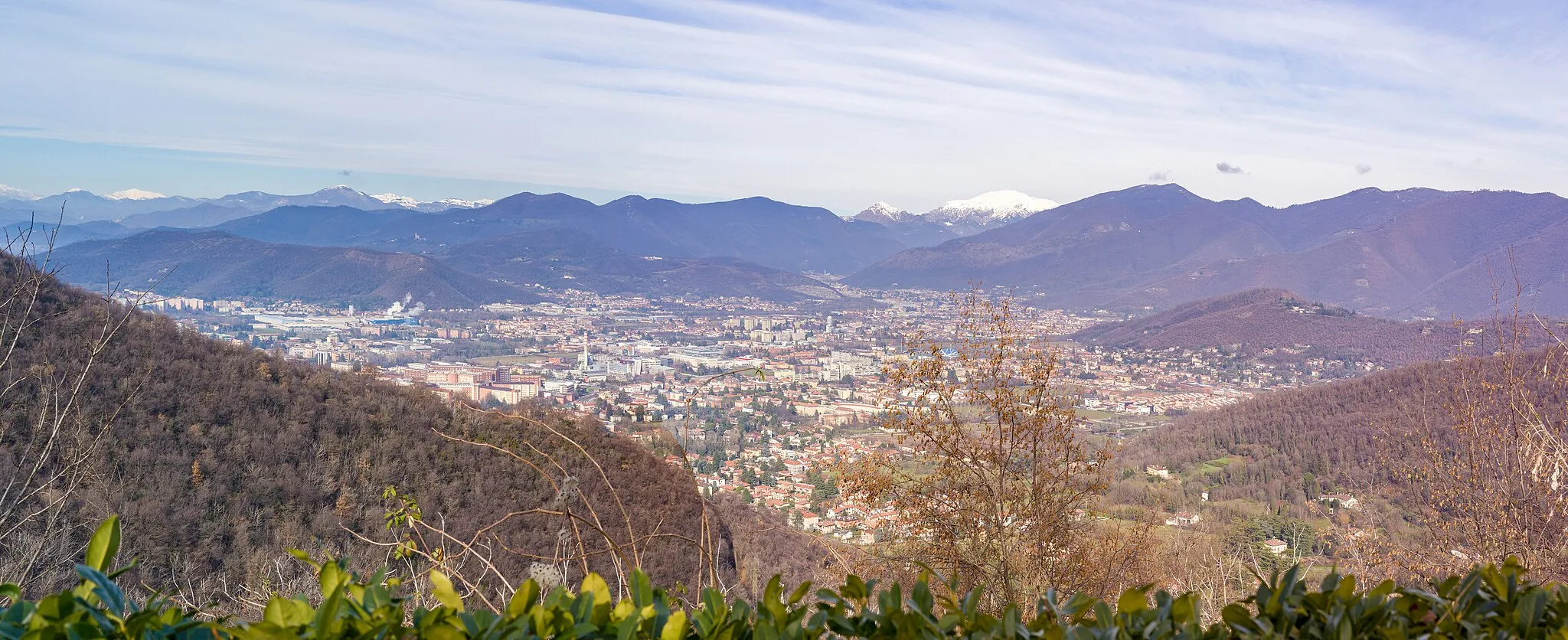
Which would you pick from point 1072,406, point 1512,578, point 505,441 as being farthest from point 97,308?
point 1512,578

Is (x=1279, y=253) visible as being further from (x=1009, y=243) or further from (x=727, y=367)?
(x=727, y=367)

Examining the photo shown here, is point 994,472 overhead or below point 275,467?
overhead

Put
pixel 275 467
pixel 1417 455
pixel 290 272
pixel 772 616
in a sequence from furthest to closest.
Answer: pixel 290 272 < pixel 275 467 < pixel 1417 455 < pixel 772 616

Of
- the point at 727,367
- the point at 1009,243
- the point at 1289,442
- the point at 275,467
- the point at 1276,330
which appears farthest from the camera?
the point at 1009,243

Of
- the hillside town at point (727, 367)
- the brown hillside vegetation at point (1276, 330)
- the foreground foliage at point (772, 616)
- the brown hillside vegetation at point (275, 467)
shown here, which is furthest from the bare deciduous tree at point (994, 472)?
the brown hillside vegetation at point (1276, 330)

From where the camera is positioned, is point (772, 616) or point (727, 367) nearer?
point (772, 616)

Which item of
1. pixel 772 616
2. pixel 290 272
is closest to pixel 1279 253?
pixel 290 272

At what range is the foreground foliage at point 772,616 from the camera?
0.92 metres

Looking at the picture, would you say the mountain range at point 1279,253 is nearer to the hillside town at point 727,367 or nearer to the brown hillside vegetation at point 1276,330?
the brown hillside vegetation at point 1276,330

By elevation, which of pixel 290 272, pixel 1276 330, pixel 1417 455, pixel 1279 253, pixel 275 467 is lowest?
pixel 275 467

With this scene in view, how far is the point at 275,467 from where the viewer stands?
33.9ft

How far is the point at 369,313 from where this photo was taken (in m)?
59.5

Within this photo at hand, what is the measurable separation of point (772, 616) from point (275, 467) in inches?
444

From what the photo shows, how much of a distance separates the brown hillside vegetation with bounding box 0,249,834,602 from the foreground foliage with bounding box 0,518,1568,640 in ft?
17.3
